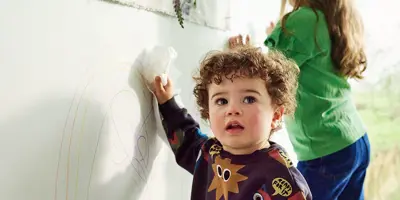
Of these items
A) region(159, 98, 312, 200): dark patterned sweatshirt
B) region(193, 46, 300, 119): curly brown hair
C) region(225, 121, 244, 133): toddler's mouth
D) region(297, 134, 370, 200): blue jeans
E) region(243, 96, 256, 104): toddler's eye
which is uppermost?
region(193, 46, 300, 119): curly brown hair

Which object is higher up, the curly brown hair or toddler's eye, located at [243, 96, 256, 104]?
the curly brown hair

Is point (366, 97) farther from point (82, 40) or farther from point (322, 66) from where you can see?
point (82, 40)

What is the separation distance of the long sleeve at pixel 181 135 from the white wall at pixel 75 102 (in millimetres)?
39

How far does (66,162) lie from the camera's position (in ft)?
2.22

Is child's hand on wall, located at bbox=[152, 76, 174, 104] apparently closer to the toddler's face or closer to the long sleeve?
the long sleeve

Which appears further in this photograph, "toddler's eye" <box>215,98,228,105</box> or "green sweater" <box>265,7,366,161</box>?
"green sweater" <box>265,7,366,161</box>

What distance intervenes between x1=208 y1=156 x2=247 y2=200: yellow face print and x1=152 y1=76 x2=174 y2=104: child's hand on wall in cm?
17

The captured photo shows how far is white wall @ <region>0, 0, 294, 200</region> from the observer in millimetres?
582

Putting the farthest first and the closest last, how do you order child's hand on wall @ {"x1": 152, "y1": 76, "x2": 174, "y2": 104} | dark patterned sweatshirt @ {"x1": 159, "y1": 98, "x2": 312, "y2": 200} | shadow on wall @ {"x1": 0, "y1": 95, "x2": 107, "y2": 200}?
child's hand on wall @ {"x1": 152, "y1": 76, "x2": 174, "y2": 104} < dark patterned sweatshirt @ {"x1": 159, "y1": 98, "x2": 312, "y2": 200} < shadow on wall @ {"x1": 0, "y1": 95, "x2": 107, "y2": 200}

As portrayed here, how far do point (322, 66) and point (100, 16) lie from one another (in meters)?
0.62

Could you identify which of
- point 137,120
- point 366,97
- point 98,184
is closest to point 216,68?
point 137,120

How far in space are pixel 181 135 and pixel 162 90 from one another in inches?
3.8

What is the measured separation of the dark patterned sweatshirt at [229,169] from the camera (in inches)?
30.9

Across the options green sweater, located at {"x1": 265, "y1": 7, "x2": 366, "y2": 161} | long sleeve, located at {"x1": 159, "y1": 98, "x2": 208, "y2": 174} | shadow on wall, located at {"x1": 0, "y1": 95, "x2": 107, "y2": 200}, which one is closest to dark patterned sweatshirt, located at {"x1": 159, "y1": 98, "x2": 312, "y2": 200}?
long sleeve, located at {"x1": 159, "y1": 98, "x2": 208, "y2": 174}
